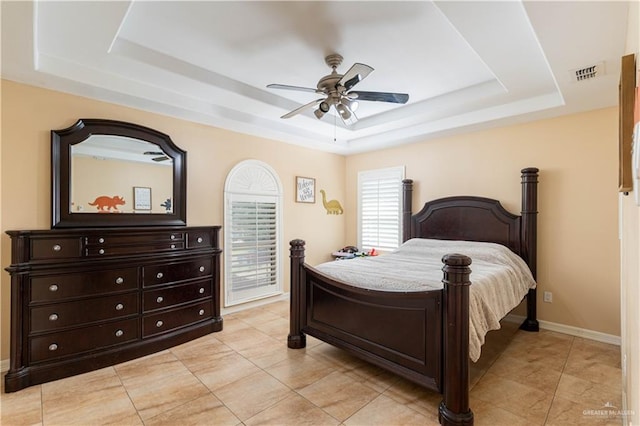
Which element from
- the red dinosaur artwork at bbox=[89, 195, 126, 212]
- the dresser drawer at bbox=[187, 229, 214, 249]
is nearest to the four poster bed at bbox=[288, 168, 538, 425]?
the dresser drawer at bbox=[187, 229, 214, 249]

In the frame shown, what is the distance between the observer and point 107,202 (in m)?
3.00

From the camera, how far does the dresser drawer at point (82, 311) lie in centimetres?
241

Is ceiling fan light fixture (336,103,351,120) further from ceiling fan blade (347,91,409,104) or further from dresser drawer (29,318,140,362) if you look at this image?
dresser drawer (29,318,140,362)

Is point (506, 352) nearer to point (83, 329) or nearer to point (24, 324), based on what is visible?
point (83, 329)

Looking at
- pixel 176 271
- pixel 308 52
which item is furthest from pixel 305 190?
pixel 308 52

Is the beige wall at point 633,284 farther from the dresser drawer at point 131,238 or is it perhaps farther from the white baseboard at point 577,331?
the dresser drawer at point 131,238

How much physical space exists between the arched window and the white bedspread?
1.53 m

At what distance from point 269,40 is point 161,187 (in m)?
2.02

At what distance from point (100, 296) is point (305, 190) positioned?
10.2ft

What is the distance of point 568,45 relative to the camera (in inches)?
82.4

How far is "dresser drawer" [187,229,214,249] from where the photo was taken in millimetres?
3275

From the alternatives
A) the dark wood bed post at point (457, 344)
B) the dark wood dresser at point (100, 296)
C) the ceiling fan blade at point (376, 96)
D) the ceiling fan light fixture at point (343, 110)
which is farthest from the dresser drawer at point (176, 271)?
the dark wood bed post at point (457, 344)

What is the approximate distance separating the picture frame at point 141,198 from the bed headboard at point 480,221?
3467 mm

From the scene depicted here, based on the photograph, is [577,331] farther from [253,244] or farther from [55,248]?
[55,248]
